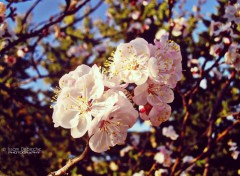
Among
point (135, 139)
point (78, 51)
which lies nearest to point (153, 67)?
point (135, 139)

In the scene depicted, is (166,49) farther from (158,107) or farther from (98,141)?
(98,141)

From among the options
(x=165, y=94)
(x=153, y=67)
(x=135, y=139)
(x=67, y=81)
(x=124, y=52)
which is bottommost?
(x=165, y=94)

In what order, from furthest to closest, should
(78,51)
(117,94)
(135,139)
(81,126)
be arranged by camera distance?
(78,51) < (135,139) < (81,126) < (117,94)

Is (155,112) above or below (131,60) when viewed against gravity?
below

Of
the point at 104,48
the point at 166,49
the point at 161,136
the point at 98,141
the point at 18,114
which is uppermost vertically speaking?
the point at 104,48

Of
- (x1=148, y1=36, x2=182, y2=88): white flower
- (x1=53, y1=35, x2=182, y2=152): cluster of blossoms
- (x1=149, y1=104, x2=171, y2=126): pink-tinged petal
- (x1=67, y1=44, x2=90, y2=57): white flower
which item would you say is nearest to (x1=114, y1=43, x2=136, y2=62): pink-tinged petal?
(x1=53, y1=35, x2=182, y2=152): cluster of blossoms

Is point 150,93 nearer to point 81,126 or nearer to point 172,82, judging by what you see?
point 172,82

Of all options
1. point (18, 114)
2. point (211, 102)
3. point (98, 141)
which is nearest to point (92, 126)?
point (98, 141)
